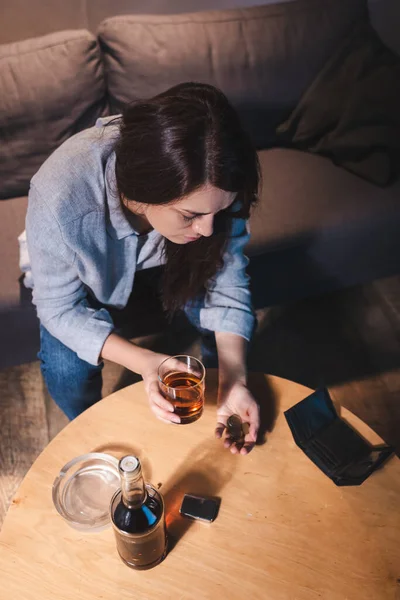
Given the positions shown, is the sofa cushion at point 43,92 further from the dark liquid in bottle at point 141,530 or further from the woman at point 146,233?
the dark liquid in bottle at point 141,530

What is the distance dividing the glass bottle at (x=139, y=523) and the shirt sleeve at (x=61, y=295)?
0.42m

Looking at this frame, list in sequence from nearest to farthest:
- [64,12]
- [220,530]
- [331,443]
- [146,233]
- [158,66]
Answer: [220,530] → [331,443] → [146,233] → [158,66] → [64,12]

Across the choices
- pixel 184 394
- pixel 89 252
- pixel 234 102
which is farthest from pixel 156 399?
pixel 234 102

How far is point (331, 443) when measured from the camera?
1.07 metres

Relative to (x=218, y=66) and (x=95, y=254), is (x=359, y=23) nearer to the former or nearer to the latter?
(x=218, y=66)

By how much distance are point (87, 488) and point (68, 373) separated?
40cm

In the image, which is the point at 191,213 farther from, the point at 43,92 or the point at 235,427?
the point at 43,92

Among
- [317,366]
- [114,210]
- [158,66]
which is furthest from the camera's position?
[317,366]

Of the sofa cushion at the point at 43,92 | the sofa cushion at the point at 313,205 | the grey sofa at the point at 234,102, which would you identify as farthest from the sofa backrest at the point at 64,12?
the sofa cushion at the point at 313,205

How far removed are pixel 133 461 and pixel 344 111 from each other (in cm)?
148

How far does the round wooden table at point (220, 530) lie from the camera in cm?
88

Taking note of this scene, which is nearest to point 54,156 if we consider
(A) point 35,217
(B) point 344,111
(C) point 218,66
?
(A) point 35,217

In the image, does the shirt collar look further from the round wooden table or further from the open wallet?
the open wallet

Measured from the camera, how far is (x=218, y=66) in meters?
1.82
